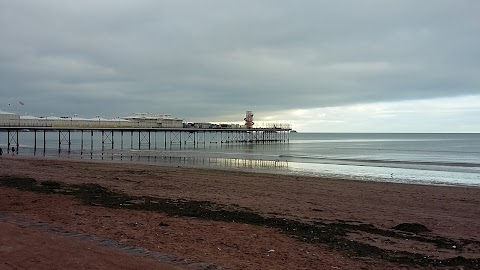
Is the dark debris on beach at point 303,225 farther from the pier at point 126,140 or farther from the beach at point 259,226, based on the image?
the pier at point 126,140

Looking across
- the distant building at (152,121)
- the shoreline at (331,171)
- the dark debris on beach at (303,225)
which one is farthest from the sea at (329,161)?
the distant building at (152,121)

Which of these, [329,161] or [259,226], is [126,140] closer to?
[329,161]

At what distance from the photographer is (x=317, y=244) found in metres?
7.68

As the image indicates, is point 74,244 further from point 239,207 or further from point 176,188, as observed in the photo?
point 176,188

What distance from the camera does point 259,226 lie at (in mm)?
9125

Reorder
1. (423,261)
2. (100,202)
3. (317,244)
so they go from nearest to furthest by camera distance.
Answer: (423,261) < (317,244) < (100,202)

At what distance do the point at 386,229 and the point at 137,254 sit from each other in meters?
5.87

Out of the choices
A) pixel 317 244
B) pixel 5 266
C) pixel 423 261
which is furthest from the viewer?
pixel 317 244

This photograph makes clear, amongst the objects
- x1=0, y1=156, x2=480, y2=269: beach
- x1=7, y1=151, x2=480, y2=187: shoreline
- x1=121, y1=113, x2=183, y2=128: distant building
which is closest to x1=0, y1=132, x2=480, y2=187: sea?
x1=7, y1=151, x2=480, y2=187: shoreline

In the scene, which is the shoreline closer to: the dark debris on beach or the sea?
the sea

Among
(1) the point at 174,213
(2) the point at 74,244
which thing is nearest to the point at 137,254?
(2) the point at 74,244

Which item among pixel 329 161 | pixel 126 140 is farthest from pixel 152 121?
pixel 329 161

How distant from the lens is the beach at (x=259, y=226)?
663 cm

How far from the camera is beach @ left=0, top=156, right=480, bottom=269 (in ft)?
21.8
